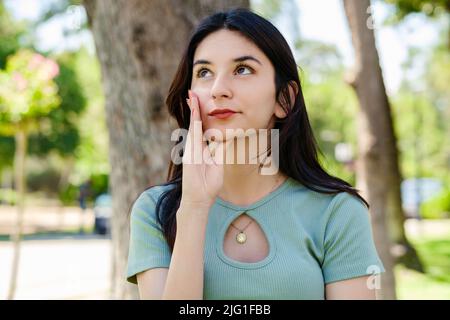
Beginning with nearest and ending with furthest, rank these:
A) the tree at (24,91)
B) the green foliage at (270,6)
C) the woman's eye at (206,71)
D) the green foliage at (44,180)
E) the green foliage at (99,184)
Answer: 1. the woman's eye at (206,71)
2. the tree at (24,91)
3. the green foliage at (270,6)
4. the green foliage at (99,184)
5. the green foliage at (44,180)

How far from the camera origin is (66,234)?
1908cm

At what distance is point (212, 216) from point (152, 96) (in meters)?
1.50

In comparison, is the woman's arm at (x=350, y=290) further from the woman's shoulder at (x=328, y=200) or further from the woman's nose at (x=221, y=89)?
the woman's nose at (x=221, y=89)

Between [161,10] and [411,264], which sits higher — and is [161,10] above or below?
above

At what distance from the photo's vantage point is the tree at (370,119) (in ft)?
22.8

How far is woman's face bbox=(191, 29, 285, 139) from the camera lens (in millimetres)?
1960

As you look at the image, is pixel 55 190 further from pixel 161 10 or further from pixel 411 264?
pixel 161 10

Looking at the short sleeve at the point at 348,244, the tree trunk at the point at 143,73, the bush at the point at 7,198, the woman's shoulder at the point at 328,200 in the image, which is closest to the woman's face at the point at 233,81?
the woman's shoulder at the point at 328,200

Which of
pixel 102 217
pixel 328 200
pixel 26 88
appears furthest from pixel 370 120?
pixel 102 217

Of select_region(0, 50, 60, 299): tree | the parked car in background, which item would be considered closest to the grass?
select_region(0, 50, 60, 299): tree

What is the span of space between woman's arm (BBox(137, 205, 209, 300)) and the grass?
249 inches

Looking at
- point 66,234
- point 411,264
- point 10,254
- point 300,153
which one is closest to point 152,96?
point 300,153

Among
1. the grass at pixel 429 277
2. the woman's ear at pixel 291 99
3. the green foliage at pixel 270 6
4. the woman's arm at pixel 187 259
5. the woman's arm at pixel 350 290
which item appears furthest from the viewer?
the green foliage at pixel 270 6

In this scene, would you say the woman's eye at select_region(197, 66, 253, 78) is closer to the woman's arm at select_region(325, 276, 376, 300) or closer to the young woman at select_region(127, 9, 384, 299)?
the young woman at select_region(127, 9, 384, 299)
